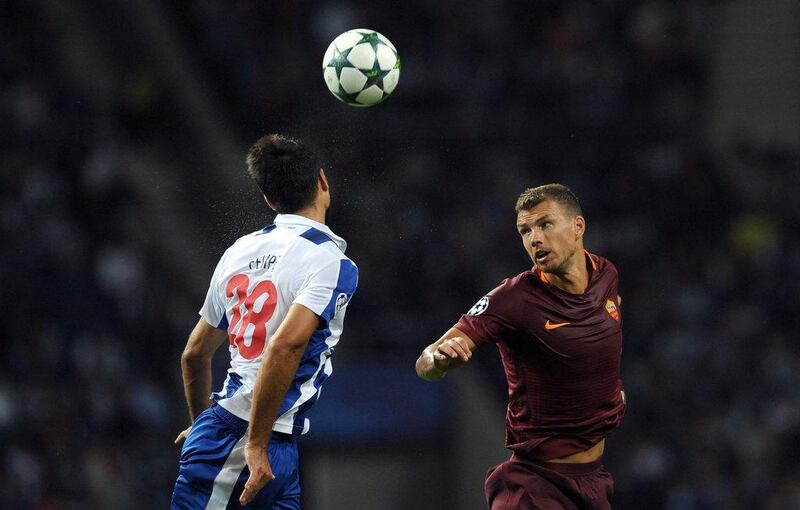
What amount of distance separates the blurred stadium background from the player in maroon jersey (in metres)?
4.40

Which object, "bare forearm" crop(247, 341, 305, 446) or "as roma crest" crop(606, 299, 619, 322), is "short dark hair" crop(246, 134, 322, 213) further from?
"as roma crest" crop(606, 299, 619, 322)

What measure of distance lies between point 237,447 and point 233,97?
945 centimetres

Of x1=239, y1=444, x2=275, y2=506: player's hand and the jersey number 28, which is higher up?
the jersey number 28

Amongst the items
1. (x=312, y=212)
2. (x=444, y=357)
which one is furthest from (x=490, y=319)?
(x=312, y=212)

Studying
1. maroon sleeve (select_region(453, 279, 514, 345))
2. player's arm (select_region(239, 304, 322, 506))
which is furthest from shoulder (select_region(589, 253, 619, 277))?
player's arm (select_region(239, 304, 322, 506))

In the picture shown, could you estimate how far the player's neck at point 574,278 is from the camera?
5445 mm

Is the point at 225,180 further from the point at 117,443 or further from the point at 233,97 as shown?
the point at 117,443

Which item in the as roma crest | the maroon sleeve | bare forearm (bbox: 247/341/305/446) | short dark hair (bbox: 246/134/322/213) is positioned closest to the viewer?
bare forearm (bbox: 247/341/305/446)

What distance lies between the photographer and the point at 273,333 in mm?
4805

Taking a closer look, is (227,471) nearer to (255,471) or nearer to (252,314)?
(255,471)

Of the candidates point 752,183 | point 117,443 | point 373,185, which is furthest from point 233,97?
point 752,183

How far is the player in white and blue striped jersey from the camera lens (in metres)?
4.64

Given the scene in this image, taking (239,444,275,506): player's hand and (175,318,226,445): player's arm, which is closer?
(239,444,275,506): player's hand

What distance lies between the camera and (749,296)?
12.7 metres
